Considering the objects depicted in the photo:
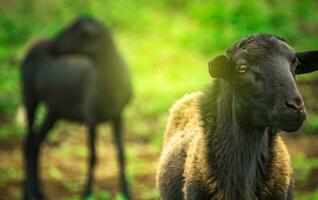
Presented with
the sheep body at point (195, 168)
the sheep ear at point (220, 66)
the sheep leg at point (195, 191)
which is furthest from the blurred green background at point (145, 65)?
the sheep ear at point (220, 66)

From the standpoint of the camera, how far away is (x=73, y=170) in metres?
12.6

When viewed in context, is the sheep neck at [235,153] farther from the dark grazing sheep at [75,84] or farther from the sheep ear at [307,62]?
the dark grazing sheep at [75,84]

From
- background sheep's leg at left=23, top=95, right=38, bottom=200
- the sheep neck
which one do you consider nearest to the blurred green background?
background sheep's leg at left=23, top=95, right=38, bottom=200

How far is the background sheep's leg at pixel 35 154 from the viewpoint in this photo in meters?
11.4

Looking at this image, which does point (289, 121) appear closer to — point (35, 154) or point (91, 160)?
point (91, 160)

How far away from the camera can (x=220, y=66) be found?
Answer: 5293 millimetres

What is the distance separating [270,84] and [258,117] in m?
0.30

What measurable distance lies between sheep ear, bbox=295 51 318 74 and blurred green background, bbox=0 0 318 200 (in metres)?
3.63

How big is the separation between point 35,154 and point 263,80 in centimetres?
738

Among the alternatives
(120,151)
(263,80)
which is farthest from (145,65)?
(263,80)

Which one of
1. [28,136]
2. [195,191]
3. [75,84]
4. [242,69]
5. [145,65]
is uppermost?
[145,65]

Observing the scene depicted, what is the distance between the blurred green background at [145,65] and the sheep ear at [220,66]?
3963 mm

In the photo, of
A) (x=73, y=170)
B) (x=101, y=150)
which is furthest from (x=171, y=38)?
(x=73, y=170)

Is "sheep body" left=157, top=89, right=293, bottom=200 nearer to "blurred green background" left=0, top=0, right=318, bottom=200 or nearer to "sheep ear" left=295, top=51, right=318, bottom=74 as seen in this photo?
"sheep ear" left=295, top=51, right=318, bottom=74
